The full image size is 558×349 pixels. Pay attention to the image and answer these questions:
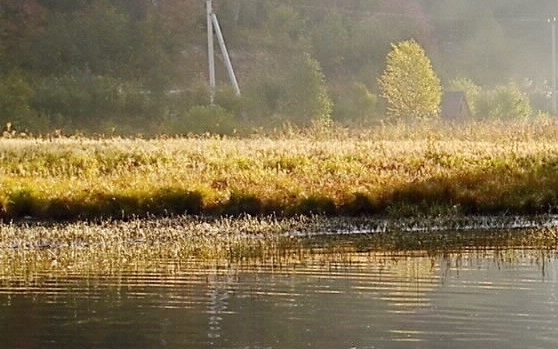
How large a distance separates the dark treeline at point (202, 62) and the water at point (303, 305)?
114 ft

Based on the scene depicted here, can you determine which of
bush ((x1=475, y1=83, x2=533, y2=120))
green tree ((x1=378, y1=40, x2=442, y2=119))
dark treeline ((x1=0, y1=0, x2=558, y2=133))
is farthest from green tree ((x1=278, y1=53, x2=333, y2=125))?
bush ((x1=475, y1=83, x2=533, y2=120))

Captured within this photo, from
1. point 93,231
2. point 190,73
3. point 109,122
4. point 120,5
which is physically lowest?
point 93,231

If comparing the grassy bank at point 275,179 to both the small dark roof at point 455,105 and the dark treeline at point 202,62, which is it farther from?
the small dark roof at point 455,105

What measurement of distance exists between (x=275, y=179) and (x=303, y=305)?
10627mm

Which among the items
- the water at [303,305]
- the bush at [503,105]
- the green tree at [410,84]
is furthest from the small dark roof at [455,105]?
the water at [303,305]

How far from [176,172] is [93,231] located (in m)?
5.02

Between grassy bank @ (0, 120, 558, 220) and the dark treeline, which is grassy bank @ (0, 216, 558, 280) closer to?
grassy bank @ (0, 120, 558, 220)

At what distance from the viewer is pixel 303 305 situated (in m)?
12.3

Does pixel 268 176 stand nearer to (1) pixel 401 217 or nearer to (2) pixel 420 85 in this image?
(1) pixel 401 217

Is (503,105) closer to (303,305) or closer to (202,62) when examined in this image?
(202,62)

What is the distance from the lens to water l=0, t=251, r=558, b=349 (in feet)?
34.9

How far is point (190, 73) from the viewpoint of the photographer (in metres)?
72.9

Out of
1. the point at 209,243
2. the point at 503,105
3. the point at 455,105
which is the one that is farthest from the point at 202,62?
the point at 209,243

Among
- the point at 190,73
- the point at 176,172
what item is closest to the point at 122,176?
the point at 176,172
